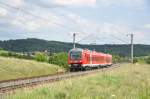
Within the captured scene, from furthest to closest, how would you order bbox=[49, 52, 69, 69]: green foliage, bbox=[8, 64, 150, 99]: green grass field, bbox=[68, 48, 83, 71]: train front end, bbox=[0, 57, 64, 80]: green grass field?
1. bbox=[49, 52, 69, 69]: green foliage
2. bbox=[68, 48, 83, 71]: train front end
3. bbox=[0, 57, 64, 80]: green grass field
4. bbox=[8, 64, 150, 99]: green grass field

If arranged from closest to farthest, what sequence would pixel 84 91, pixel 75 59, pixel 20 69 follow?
pixel 84 91
pixel 20 69
pixel 75 59

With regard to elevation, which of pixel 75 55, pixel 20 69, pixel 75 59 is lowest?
pixel 20 69

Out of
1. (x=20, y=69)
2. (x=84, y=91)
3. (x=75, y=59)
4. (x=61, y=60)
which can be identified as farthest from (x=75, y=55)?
(x=84, y=91)

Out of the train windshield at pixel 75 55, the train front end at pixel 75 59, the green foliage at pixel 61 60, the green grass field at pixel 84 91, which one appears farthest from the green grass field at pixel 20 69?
the green grass field at pixel 84 91

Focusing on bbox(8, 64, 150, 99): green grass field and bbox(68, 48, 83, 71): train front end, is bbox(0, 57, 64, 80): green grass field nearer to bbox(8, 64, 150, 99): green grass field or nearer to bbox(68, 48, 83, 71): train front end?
bbox(68, 48, 83, 71): train front end

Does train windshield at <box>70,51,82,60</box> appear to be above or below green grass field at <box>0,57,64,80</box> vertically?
above

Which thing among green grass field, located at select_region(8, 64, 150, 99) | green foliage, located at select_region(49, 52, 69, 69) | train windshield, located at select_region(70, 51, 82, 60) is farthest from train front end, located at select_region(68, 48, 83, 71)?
green grass field, located at select_region(8, 64, 150, 99)

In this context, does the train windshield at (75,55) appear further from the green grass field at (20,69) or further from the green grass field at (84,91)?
the green grass field at (84,91)

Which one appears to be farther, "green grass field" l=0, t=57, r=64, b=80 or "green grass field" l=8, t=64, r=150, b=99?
"green grass field" l=0, t=57, r=64, b=80

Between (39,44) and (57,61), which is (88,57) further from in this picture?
(39,44)

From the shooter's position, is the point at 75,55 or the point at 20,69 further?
the point at 75,55

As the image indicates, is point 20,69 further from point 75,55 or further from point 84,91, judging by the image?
point 84,91

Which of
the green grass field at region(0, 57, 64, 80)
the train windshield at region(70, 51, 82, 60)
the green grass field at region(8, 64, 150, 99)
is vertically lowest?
the green grass field at region(0, 57, 64, 80)

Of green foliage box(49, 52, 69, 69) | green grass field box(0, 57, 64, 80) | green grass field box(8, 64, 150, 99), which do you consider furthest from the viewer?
green foliage box(49, 52, 69, 69)
